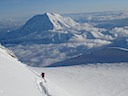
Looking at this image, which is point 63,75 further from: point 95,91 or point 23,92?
point 23,92

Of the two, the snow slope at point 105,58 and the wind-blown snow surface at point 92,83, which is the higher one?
the wind-blown snow surface at point 92,83

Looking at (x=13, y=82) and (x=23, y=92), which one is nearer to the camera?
(x=23, y=92)

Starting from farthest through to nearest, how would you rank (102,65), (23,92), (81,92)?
(102,65)
(81,92)
(23,92)

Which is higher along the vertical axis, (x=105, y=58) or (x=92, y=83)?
(x=92, y=83)

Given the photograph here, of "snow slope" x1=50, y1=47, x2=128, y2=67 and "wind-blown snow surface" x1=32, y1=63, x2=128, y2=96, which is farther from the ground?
"wind-blown snow surface" x1=32, y1=63, x2=128, y2=96

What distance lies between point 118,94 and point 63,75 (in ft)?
37.2

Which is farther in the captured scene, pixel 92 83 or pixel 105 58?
pixel 105 58

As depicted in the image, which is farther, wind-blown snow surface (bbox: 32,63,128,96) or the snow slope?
the snow slope

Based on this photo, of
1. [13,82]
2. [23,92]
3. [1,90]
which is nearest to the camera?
[1,90]

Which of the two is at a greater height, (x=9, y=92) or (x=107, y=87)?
(x=9, y=92)

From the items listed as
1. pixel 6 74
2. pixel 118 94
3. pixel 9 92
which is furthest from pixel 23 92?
pixel 118 94

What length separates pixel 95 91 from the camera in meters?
39.8

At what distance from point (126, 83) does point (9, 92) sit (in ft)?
94.3

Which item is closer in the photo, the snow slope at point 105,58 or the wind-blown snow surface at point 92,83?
the wind-blown snow surface at point 92,83
